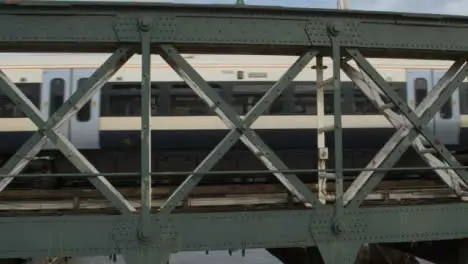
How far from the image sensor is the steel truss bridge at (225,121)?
5988 mm

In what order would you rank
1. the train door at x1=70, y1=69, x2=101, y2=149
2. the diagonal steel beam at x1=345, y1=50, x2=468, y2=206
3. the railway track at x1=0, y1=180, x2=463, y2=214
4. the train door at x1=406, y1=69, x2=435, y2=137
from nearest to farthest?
the diagonal steel beam at x1=345, y1=50, x2=468, y2=206
the railway track at x1=0, y1=180, x2=463, y2=214
the train door at x1=70, y1=69, x2=101, y2=149
the train door at x1=406, y1=69, x2=435, y2=137

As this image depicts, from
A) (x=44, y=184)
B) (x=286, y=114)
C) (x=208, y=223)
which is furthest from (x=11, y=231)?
(x=286, y=114)

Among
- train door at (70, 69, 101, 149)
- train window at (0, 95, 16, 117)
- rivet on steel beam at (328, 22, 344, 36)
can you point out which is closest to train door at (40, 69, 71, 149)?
train door at (70, 69, 101, 149)

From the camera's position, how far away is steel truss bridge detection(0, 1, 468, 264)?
599 centimetres

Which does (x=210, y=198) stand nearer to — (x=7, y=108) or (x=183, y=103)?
(x=183, y=103)

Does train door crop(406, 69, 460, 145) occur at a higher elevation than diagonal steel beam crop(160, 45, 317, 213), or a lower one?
higher

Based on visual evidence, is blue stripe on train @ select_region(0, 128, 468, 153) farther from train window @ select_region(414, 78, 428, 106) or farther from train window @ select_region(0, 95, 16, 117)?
train window @ select_region(414, 78, 428, 106)

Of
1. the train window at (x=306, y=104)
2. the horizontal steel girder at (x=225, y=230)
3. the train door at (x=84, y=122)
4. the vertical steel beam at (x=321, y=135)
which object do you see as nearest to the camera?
the horizontal steel girder at (x=225, y=230)

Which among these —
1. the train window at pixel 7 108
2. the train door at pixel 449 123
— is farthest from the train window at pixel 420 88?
the train window at pixel 7 108

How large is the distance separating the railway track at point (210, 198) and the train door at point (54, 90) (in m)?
4.21

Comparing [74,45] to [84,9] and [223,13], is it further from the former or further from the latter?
[223,13]

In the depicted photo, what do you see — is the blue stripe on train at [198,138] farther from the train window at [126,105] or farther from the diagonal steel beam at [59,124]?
the diagonal steel beam at [59,124]

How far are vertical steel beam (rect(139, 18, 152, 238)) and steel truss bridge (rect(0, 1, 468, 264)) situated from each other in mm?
11

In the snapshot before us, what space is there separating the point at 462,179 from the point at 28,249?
4.96 meters
